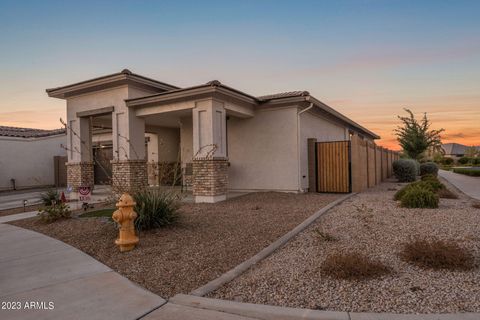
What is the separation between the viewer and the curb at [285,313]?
2.72 metres

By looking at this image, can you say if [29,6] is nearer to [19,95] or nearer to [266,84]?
[19,95]

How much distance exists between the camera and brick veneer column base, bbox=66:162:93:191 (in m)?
13.0

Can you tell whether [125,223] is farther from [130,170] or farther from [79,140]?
[79,140]

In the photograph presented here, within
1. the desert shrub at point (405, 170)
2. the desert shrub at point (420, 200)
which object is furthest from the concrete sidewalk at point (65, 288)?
the desert shrub at point (405, 170)

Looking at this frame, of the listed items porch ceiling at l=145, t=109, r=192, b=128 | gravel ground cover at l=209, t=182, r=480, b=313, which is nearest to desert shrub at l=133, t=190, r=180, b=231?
gravel ground cover at l=209, t=182, r=480, b=313

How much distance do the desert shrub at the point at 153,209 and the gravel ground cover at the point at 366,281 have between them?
2.47 metres

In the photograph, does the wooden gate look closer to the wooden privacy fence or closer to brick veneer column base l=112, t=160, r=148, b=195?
the wooden privacy fence

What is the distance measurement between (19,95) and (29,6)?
6.14 meters

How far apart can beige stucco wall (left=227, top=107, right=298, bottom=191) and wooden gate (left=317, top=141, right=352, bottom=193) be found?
1.29 metres

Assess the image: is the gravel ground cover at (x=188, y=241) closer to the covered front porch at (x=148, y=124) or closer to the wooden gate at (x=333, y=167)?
the covered front porch at (x=148, y=124)

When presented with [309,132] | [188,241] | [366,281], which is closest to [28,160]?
[309,132]

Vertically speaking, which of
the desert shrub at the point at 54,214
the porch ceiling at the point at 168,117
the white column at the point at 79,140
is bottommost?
the desert shrub at the point at 54,214

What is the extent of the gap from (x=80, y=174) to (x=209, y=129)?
21.3ft

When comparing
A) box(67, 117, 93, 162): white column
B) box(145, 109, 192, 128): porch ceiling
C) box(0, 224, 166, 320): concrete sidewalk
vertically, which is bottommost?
box(0, 224, 166, 320): concrete sidewalk
